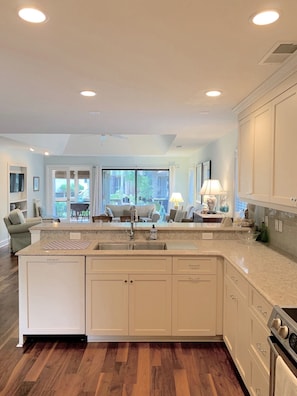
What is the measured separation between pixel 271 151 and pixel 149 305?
1777mm

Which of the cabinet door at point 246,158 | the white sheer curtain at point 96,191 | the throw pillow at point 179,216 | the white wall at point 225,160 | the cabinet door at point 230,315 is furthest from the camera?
the white sheer curtain at point 96,191

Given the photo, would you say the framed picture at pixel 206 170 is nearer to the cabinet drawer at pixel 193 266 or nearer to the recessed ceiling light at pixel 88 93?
the cabinet drawer at pixel 193 266

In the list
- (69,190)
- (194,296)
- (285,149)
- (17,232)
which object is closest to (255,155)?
(285,149)

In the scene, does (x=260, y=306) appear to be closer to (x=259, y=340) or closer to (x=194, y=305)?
(x=259, y=340)

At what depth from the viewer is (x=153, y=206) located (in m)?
11.0

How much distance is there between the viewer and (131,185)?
1171cm

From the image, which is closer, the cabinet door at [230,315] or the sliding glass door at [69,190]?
the cabinet door at [230,315]

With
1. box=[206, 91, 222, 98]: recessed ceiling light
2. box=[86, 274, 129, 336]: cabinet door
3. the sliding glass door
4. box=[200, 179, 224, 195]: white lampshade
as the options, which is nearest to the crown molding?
box=[206, 91, 222, 98]: recessed ceiling light

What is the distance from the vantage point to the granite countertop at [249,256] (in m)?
2.02

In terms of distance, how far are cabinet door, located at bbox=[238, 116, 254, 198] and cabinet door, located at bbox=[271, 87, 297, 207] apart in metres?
0.60

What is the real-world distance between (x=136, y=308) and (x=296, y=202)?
5.81 ft

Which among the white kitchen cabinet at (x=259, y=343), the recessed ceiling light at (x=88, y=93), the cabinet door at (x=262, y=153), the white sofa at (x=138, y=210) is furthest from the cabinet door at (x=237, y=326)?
the white sofa at (x=138, y=210)

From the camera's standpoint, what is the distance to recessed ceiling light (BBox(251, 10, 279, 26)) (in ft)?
5.46

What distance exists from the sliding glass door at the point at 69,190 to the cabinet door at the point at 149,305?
343 inches
